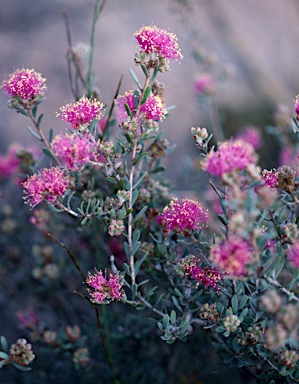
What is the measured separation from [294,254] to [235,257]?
0.19m

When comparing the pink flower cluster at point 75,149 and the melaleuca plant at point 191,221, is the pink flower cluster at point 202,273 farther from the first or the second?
the pink flower cluster at point 75,149

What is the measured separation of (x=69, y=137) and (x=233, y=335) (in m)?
0.60

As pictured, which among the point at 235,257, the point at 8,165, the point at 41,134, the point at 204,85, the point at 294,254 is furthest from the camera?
the point at 204,85

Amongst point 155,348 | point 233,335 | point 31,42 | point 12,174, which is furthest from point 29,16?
point 233,335

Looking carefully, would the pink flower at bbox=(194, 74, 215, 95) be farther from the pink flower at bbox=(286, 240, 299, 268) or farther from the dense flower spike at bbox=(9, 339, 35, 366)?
the dense flower spike at bbox=(9, 339, 35, 366)

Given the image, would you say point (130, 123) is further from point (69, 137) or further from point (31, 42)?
point (31, 42)

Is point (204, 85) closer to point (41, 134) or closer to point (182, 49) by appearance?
point (41, 134)

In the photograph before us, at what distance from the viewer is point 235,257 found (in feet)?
2.47

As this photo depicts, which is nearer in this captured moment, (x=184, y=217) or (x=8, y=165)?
(x=184, y=217)

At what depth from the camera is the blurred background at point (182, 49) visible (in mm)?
3184

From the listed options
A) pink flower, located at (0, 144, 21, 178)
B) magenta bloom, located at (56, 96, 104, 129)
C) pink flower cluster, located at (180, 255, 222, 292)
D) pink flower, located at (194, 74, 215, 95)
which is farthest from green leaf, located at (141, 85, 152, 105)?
pink flower, located at (194, 74, 215, 95)

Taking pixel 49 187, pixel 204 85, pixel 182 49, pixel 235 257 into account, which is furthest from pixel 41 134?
→ pixel 182 49

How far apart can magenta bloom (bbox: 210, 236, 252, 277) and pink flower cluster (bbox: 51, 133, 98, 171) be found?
1.17 feet

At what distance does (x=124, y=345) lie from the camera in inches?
59.4
